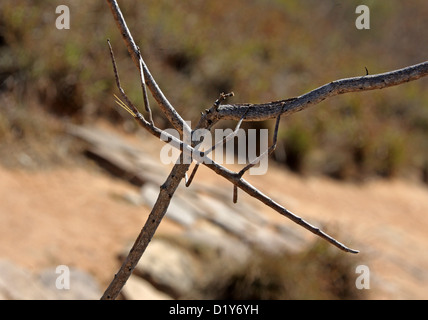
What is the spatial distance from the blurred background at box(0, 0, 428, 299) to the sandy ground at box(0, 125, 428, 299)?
15 millimetres

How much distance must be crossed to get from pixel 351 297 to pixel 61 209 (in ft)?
8.62

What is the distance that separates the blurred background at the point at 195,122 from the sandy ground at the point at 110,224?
0.02 m

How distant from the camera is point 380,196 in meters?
8.99

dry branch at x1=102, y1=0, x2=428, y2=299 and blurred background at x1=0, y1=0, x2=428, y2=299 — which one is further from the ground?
blurred background at x1=0, y1=0, x2=428, y2=299

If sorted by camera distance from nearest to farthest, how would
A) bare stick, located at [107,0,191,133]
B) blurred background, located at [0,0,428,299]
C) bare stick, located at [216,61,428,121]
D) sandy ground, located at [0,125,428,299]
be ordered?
1. bare stick, located at [216,61,428,121]
2. bare stick, located at [107,0,191,133]
3. sandy ground, located at [0,125,428,299]
4. blurred background, located at [0,0,428,299]

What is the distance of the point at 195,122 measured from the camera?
24.2 feet

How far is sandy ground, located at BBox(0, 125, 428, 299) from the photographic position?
4094 mm

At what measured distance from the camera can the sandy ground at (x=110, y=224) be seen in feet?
13.4

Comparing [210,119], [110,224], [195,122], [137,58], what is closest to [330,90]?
[210,119]

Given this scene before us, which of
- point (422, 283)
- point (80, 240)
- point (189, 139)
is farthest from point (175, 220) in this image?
point (189, 139)

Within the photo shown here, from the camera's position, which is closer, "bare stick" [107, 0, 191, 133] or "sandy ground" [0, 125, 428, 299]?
"bare stick" [107, 0, 191, 133]

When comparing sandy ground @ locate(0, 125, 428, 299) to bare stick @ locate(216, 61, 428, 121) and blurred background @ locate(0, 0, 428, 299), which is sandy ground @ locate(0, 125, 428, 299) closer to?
blurred background @ locate(0, 0, 428, 299)

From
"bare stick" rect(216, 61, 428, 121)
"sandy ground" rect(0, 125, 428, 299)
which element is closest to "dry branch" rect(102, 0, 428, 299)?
"bare stick" rect(216, 61, 428, 121)
